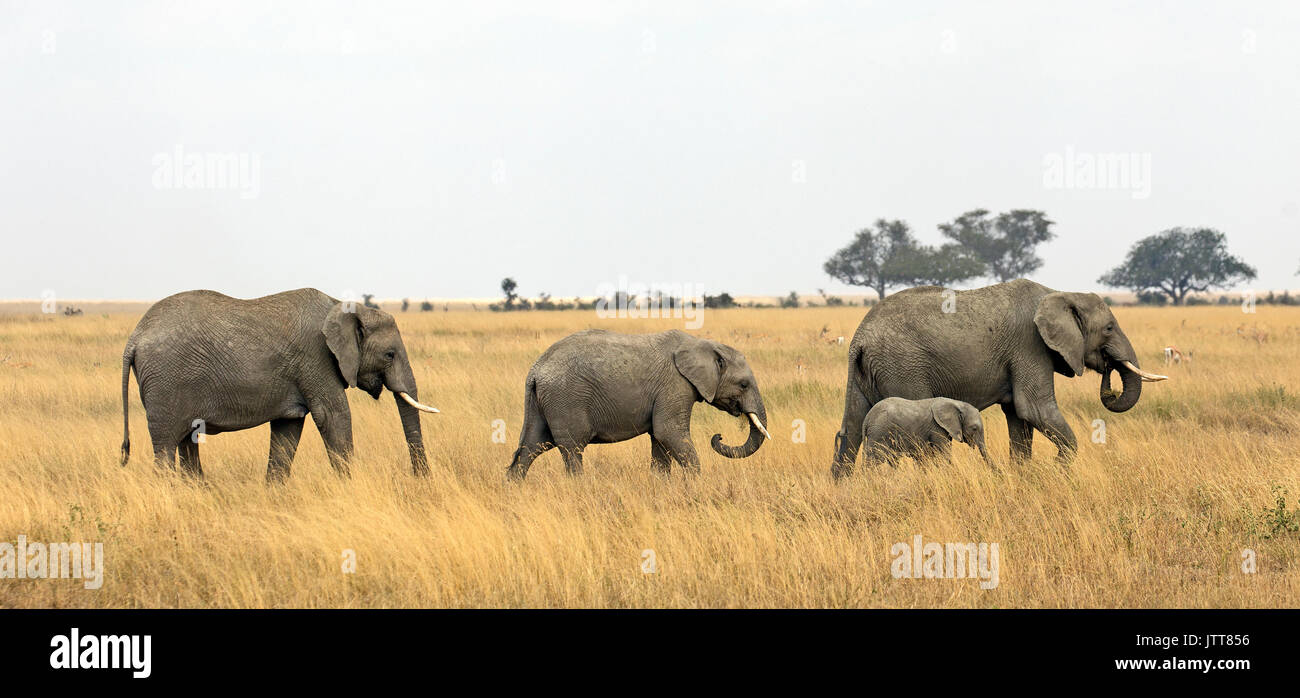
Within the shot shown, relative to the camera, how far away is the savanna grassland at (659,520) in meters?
6.38

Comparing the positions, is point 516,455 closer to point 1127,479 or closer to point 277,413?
point 277,413

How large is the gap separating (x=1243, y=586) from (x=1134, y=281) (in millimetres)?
90589

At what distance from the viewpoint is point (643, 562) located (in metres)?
6.80

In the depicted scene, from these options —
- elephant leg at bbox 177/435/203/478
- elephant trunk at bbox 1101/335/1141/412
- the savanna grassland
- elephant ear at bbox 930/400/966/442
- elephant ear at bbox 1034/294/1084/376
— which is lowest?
the savanna grassland

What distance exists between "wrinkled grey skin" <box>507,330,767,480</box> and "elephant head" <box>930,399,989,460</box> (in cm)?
174

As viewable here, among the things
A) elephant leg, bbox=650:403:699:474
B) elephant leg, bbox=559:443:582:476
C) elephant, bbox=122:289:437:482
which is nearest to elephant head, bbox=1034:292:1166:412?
elephant leg, bbox=650:403:699:474

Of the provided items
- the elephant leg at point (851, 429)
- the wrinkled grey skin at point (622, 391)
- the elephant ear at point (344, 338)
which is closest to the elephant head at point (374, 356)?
the elephant ear at point (344, 338)

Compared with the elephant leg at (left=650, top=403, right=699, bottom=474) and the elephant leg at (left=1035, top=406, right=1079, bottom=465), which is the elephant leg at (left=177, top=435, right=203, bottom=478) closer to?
the elephant leg at (left=650, top=403, right=699, bottom=474)

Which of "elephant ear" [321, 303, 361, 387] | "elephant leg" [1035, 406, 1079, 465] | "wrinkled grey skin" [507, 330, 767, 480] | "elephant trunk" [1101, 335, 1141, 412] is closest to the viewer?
"elephant ear" [321, 303, 361, 387]

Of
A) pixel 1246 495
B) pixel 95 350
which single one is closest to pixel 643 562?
pixel 1246 495

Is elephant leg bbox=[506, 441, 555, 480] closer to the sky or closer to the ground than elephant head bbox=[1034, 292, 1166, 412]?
closer to the ground

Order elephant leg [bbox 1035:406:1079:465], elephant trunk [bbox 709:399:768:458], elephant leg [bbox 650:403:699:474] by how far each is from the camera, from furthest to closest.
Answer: elephant leg [bbox 1035:406:1079:465] < elephant trunk [bbox 709:399:768:458] < elephant leg [bbox 650:403:699:474]

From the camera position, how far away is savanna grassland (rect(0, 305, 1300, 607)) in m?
6.38

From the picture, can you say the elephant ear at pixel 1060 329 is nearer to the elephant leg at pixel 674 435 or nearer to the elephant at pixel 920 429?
the elephant at pixel 920 429
